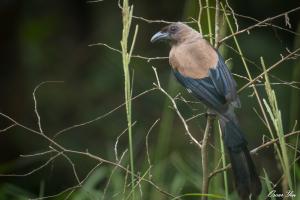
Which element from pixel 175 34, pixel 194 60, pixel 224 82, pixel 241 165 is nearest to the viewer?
pixel 241 165

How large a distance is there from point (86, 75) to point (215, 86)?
411 centimetres

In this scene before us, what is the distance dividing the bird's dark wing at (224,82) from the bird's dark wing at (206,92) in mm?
20

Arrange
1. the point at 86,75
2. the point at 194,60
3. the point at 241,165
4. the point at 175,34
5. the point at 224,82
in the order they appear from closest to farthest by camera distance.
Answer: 1. the point at 241,165
2. the point at 224,82
3. the point at 194,60
4. the point at 175,34
5. the point at 86,75

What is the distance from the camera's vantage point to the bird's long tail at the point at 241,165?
9.99 feet

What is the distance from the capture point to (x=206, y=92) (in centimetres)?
397

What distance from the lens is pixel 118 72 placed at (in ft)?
24.6

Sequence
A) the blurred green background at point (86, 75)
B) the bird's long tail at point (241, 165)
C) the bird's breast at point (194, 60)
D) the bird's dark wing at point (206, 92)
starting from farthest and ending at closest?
the blurred green background at point (86, 75)
the bird's breast at point (194, 60)
the bird's dark wing at point (206, 92)
the bird's long tail at point (241, 165)

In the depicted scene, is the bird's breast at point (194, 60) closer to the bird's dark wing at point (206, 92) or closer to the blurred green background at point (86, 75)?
the bird's dark wing at point (206, 92)

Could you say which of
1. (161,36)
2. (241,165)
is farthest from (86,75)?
(241,165)

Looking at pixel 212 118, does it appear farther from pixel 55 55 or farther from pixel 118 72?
pixel 55 55

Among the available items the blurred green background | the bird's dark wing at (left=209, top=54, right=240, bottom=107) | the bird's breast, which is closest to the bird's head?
the bird's breast

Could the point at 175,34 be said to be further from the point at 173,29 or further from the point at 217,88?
the point at 217,88

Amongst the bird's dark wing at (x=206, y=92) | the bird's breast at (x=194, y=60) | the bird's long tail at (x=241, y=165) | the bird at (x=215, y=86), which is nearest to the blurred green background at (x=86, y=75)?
the bird at (x=215, y=86)

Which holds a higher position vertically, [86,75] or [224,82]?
[224,82]
